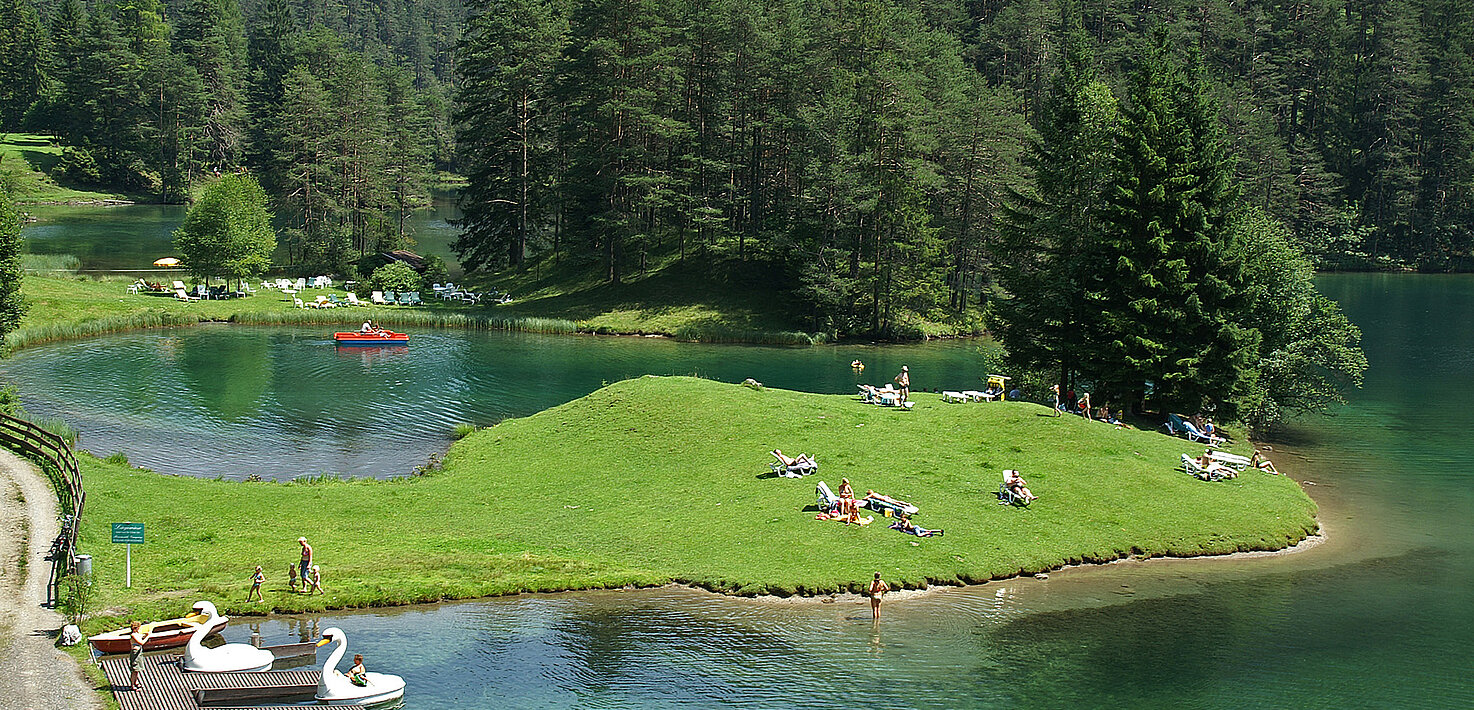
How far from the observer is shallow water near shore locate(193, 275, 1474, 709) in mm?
29344

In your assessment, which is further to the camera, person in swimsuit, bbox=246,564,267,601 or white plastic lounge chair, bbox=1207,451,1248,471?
white plastic lounge chair, bbox=1207,451,1248,471

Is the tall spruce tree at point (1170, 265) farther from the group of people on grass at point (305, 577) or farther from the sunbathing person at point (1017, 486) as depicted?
the group of people on grass at point (305, 577)

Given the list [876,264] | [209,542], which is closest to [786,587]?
[209,542]

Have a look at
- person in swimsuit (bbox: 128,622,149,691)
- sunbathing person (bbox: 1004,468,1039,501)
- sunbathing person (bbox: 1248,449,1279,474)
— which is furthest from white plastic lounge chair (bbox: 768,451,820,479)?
person in swimsuit (bbox: 128,622,149,691)

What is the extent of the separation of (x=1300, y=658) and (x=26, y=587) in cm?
3670

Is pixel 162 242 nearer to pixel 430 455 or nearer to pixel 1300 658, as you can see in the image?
pixel 430 455

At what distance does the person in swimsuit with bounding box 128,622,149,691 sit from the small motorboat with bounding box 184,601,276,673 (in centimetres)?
112

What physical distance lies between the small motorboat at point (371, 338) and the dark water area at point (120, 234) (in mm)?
39402

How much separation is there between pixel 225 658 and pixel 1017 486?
91.8ft

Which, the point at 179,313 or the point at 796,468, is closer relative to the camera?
the point at 796,468

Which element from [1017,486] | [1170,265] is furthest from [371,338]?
[1170,265]

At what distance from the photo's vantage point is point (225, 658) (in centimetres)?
2805

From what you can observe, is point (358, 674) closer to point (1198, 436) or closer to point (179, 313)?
point (1198, 436)

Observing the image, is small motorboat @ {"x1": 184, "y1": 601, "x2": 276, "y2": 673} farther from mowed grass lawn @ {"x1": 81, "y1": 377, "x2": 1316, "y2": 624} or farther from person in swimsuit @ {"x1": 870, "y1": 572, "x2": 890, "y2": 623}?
person in swimsuit @ {"x1": 870, "y1": 572, "x2": 890, "y2": 623}
